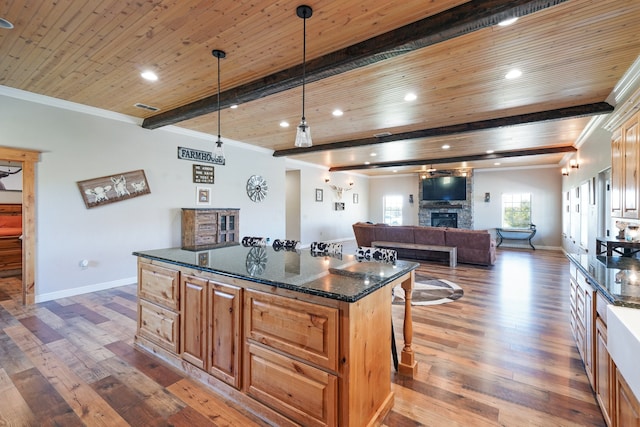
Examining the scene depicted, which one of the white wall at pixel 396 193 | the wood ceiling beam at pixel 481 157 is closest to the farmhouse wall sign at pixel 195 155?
the wood ceiling beam at pixel 481 157

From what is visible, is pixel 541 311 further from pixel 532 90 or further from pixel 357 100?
pixel 357 100

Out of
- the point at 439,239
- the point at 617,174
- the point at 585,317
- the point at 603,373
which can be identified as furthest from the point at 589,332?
the point at 439,239

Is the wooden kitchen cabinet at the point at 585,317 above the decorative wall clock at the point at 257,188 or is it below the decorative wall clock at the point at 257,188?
below

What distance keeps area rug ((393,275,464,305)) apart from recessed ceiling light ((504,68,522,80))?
2815mm

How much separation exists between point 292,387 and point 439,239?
5.91 m

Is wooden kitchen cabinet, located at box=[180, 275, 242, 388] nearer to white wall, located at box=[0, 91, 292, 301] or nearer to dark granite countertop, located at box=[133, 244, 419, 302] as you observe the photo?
dark granite countertop, located at box=[133, 244, 419, 302]

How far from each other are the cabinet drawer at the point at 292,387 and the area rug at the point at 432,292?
2648 mm

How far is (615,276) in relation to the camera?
200 centimetres

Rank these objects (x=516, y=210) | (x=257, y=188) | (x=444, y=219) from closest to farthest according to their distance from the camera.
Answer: (x=257, y=188), (x=516, y=210), (x=444, y=219)

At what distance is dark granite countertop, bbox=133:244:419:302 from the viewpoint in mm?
1633

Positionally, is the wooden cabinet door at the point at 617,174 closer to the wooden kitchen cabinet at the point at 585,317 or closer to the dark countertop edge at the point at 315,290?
the wooden kitchen cabinet at the point at 585,317

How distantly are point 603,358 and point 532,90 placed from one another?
3271 millimetres

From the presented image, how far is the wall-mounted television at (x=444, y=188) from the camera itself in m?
10.8

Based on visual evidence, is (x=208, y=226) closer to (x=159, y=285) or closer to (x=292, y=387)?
(x=159, y=285)
